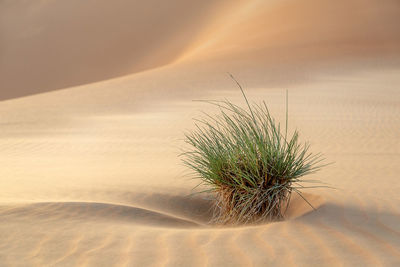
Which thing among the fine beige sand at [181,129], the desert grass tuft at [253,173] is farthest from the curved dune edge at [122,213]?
the desert grass tuft at [253,173]

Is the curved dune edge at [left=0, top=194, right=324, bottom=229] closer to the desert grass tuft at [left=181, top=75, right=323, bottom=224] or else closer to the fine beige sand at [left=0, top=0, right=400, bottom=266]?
the fine beige sand at [left=0, top=0, right=400, bottom=266]

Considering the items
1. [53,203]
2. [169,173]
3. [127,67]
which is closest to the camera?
[53,203]

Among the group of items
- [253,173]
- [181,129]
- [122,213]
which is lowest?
[122,213]

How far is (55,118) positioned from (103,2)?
105 feet

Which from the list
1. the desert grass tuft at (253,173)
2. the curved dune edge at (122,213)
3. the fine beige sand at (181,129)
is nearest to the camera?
the fine beige sand at (181,129)

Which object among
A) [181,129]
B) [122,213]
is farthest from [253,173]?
[181,129]

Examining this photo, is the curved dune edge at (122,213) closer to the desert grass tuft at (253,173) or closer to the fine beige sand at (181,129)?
the fine beige sand at (181,129)

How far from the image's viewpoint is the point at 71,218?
191 inches

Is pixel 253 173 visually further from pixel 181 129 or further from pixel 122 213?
pixel 181 129

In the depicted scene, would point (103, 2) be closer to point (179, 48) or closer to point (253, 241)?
point (179, 48)

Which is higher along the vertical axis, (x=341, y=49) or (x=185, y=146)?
(x=341, y=49)

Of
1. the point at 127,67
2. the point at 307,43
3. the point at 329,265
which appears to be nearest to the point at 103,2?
the point at 127,67

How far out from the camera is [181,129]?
1288cm

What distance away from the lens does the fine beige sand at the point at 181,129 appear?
4078mm
